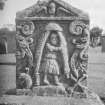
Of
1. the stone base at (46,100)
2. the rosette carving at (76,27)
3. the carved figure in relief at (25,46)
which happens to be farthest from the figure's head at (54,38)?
the stone base at (46,100)

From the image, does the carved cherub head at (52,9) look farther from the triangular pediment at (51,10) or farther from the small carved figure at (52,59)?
the small carved figure at (52,59)

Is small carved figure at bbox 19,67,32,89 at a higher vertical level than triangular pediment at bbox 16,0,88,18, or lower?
lower

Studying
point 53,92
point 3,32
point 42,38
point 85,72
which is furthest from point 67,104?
point 3,32

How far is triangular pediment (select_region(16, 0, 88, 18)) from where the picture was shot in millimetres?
4066

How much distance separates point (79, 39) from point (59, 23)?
0.49m

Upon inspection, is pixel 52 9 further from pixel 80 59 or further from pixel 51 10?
pixel 80 59

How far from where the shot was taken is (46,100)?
3.96m

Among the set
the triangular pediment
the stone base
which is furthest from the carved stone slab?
the stone base

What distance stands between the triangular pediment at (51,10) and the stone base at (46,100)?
1.56m

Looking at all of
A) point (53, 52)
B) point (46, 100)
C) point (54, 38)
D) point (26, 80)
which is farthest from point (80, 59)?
point (26, 80)

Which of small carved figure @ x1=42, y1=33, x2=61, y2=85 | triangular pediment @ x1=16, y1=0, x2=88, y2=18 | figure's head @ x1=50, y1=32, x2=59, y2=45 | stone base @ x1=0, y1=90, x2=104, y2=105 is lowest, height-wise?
stone base @ x1=0, y1=90, x2=104, y2=105

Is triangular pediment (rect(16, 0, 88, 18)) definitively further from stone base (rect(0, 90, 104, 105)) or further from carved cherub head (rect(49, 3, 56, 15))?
stone base (rect(0, 90, 104, 105))

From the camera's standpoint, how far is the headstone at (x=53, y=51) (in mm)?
4074

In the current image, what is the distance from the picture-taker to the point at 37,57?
163 inches
